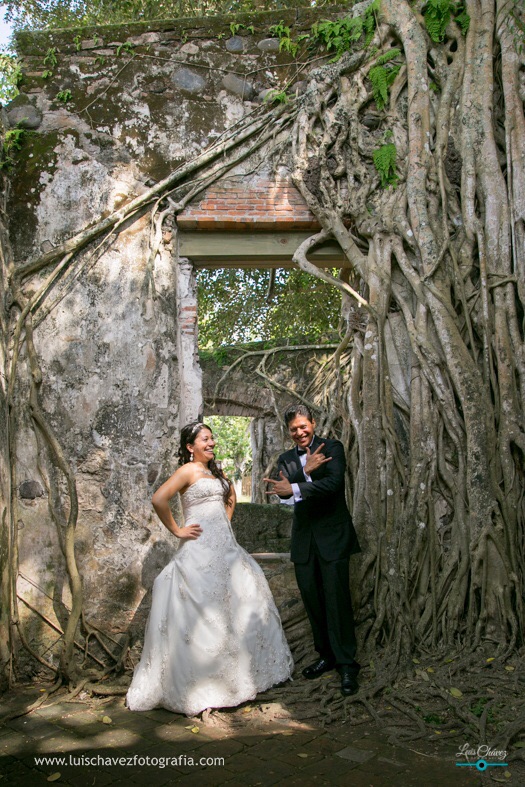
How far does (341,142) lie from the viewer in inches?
197

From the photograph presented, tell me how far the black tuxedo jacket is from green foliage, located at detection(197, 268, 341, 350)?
22.4ft

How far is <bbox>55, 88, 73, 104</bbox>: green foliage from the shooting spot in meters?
4.92

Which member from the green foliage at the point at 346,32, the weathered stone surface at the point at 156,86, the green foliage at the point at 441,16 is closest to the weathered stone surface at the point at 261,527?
the weathered stone surface at the point at 156,86

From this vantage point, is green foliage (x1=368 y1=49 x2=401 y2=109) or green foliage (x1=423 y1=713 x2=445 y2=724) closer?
green foliage (x1=423 y1=713 x2=445 y2=724)

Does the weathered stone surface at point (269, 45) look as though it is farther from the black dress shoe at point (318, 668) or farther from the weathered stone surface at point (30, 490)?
the black dress shoe at point (318, 668)

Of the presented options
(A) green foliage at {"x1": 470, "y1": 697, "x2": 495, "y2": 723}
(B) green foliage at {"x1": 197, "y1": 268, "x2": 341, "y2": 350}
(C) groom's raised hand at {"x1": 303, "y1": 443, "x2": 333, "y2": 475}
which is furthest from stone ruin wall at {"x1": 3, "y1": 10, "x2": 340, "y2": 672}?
(B) green foliage at {"x1": 197, "y1": 268, "x2": 341, "y2": 350}

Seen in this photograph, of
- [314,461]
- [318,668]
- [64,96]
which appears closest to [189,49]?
[64,96]

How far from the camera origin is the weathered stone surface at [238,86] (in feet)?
16.5

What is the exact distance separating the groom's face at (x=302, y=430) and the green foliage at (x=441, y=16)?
316 centimetres

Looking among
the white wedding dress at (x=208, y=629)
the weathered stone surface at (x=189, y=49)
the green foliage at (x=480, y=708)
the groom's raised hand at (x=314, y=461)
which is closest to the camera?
the green foliage at (x=480, y=708)

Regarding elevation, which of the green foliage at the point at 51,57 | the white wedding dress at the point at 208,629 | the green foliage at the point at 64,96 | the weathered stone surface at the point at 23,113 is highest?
the green foliage at the point at 51,57

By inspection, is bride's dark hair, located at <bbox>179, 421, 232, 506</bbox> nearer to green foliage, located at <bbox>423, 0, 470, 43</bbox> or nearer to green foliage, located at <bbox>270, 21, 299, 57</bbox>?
green foliage, located at <bbox>270, 21, 299, 57</bbox>

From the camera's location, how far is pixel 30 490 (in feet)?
14.9

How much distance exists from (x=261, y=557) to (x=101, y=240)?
2.94m
